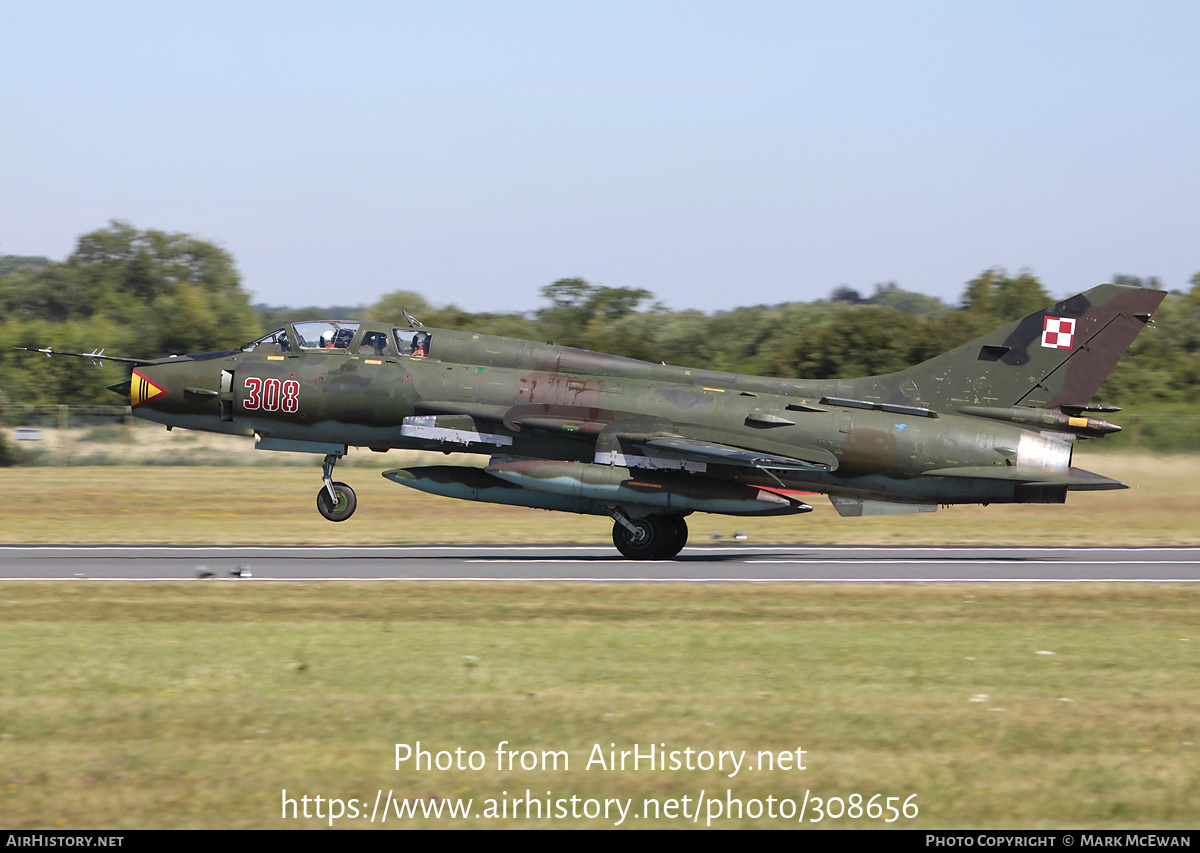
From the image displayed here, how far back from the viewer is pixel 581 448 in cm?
2122

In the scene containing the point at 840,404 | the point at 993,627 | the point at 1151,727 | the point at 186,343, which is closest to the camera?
the point at 1151,727

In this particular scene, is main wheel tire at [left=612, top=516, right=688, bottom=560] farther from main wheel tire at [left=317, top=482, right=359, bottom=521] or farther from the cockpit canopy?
the cockpit canopy

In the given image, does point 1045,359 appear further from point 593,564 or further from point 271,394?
point 271,394

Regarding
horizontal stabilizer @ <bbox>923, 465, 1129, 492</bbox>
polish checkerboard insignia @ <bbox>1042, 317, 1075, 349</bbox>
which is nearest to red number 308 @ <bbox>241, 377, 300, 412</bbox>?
horizontal stabilizer @ <bbox>923, 465, 1129, 492</bbox>

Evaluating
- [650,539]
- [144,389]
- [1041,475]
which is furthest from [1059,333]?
[144,389]

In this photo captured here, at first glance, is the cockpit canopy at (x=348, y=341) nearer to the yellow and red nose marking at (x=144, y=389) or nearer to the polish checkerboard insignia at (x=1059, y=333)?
the yellow and red nose marking at (x=144, y=389)

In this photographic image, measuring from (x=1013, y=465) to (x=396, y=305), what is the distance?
240 feet

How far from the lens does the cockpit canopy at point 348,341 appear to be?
21.7 m

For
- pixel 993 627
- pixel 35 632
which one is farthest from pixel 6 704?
pixel 993 627

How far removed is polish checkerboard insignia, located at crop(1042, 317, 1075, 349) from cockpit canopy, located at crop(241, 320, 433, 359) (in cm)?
1071

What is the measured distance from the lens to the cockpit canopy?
71.2 ft

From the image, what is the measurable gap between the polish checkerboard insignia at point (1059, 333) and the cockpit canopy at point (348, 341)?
421 inches

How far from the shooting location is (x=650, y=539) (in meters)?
21.0
